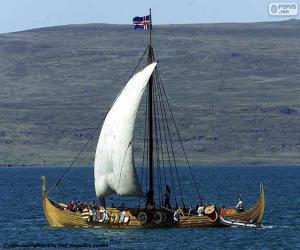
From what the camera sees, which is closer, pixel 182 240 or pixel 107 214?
pixel 182 240

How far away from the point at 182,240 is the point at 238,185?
83.9 m

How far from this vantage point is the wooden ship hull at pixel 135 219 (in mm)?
73938

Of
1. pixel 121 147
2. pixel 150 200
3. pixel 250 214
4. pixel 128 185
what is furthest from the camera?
pixel 250 214

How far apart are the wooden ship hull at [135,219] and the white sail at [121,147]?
1.47 metres

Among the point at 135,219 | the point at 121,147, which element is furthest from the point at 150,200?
the point at 121,147

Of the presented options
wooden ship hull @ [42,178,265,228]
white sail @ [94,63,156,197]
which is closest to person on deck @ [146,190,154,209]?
white sail @ [94,63,156,197]

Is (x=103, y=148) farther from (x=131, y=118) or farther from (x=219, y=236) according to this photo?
(x=219, y=236)

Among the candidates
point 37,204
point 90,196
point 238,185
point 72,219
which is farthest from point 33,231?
point 238,185

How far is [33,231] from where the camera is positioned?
76.2 metres

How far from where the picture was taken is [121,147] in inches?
2928

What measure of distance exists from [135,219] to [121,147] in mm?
4334

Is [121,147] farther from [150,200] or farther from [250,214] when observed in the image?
[250,214]

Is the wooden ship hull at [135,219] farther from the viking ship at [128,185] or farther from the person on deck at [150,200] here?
the person on deck at [150,200]

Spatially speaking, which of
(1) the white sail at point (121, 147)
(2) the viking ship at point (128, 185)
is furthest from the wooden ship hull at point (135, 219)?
(1) the white sail at point (121, 147)
